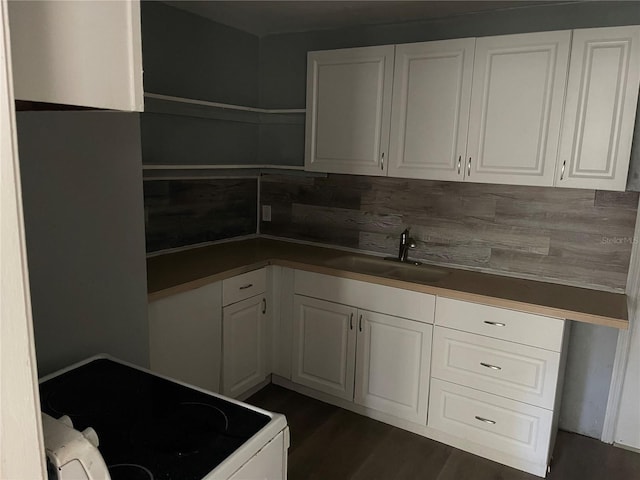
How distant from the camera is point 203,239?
10.4 feet

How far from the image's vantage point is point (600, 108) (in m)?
2.22

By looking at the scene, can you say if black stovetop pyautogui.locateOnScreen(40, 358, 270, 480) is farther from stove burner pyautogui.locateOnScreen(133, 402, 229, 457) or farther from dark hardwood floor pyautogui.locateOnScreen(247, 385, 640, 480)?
dark hardwood floor pyautogui.locateOnScreen(247, 385, 640, 480)

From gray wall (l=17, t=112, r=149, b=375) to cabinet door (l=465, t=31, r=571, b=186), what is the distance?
1.64m

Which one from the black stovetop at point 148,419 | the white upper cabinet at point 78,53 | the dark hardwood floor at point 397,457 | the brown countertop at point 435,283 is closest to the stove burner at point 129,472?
the black stovetop at point 148,419

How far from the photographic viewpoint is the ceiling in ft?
8.39

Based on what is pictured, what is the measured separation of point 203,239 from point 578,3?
241cm

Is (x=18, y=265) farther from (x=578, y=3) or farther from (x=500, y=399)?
(x=578, y=3)

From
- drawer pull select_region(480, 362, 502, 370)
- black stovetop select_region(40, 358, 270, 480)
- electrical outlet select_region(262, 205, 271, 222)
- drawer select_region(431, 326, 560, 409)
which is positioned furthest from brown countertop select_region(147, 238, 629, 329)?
black stovetop select_region(40, 358, 270, 480)

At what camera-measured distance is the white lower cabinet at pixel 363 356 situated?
2.61m

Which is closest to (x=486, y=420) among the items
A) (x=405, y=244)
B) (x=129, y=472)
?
(x=405, y=244)

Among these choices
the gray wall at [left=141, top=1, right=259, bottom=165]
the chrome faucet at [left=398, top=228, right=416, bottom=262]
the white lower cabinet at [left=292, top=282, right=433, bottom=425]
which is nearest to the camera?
the white lower cabinet at [left=292, top=282, right=433, bottom=425]

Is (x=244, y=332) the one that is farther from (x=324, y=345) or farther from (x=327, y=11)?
(x=327, y=11)

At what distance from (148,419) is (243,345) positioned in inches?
61.1

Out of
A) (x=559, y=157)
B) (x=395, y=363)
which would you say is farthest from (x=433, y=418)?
(x=559, y=157)
